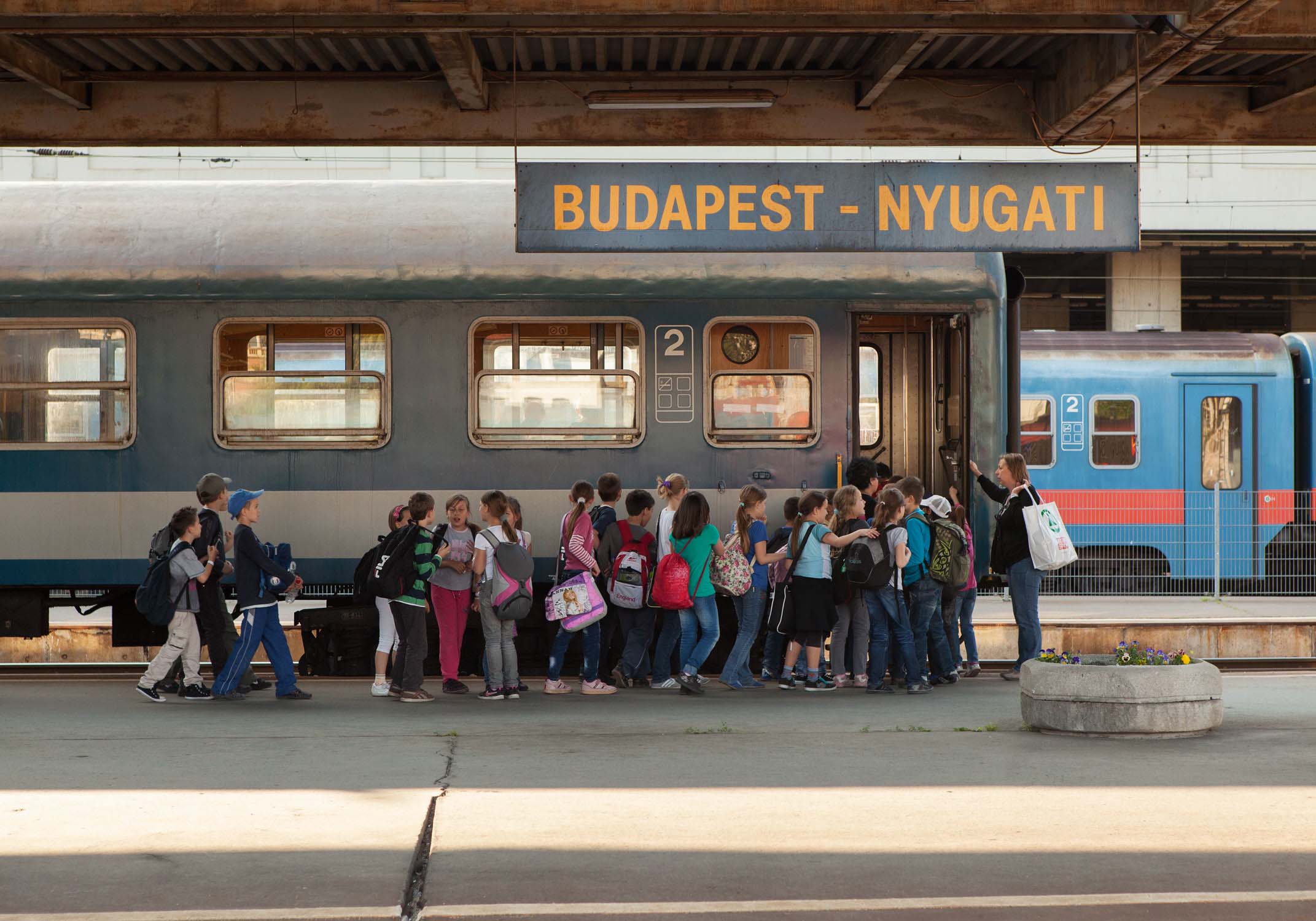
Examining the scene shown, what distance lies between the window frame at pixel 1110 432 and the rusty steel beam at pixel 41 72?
12.5 m

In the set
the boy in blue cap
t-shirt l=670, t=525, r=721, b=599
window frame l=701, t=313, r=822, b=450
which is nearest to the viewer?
the boy in blue cap

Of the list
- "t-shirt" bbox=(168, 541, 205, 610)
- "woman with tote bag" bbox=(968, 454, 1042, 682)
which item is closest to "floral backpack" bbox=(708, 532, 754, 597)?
"woman with tote bag" bbox=(968, 454, 1042, 682)

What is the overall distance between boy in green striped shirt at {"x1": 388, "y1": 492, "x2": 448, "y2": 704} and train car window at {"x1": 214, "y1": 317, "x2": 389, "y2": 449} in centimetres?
108

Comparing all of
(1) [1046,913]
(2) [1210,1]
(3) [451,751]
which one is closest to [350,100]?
(3) [451,751]

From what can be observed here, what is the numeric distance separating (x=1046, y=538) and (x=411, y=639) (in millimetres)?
4819

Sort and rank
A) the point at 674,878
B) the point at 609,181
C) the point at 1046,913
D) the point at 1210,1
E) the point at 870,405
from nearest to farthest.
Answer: the point at 1046,913 < the point at 674,878 < the point at 1210,1 < the point at 609,181 < the point at 870,405

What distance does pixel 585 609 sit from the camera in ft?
34.1

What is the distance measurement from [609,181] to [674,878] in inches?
200

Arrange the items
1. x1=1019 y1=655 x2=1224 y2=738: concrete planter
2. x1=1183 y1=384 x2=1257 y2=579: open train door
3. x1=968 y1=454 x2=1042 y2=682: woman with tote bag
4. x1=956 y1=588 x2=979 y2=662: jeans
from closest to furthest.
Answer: x1=1019 y1=655 x2=1224 y2=738: concrete planter < x1=968 y1=454 x2=1042 y2=682: woman with tote bag < x1=956 y1=588 x2=979 y2=662: jeans < x1=1183 y1=384 x2=1257 y2=579: open train door

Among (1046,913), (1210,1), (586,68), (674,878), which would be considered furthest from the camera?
(586,68)

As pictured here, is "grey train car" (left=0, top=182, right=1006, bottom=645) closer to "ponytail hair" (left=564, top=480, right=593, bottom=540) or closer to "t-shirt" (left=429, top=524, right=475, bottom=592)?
"ponytail hair" (left=564, top=480, right=593, bottom=540)

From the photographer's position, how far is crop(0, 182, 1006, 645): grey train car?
36.7ft

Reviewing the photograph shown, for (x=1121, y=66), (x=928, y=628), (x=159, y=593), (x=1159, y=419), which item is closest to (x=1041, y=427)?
(x=1159, y=419)

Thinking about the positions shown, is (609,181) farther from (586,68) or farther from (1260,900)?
(1260,900)
